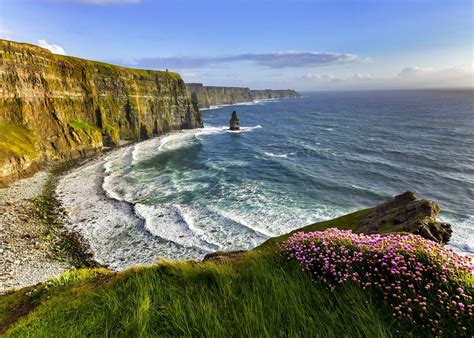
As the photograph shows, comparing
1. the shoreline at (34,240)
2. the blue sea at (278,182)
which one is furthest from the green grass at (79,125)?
the shoreline at (34,240)

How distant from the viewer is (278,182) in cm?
4334

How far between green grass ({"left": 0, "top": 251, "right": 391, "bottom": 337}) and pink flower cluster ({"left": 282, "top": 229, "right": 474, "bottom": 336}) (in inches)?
13.1

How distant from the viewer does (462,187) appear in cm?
3766

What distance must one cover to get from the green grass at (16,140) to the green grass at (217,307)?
44779mm

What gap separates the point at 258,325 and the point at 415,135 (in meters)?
87.3

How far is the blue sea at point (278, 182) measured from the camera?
2855 cm

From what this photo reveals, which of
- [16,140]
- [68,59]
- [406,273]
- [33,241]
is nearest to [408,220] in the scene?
[406,273]

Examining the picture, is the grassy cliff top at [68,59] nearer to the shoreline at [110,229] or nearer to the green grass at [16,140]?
the green grass at [16,140]

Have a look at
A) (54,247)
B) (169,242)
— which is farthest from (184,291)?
(54,247)

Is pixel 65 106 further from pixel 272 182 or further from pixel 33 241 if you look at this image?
pixel 272 182

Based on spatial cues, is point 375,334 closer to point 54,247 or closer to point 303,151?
point 54,247

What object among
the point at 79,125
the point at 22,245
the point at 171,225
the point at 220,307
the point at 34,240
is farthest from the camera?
the point at 79,125

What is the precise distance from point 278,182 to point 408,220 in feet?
104

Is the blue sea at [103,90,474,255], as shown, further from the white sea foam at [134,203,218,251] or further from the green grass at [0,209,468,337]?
the green grass at [0,209,468,337]
